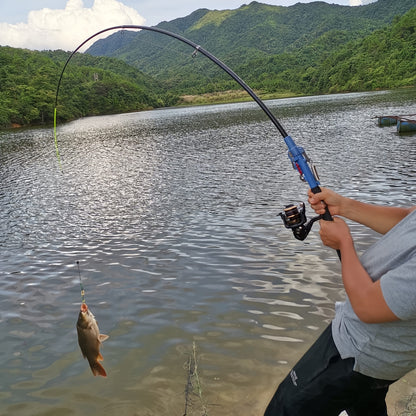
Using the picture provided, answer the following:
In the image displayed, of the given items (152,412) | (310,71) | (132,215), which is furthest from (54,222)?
(310,71)

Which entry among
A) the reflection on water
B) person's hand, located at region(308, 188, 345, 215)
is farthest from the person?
the reflection on water

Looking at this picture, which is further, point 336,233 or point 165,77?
point 165,77

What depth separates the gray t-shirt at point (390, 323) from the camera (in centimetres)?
173

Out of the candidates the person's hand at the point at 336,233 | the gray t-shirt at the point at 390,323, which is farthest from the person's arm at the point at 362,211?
the gray t-shirt at the point at 390,323

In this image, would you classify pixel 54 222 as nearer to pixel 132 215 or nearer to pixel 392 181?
pixel 132 215

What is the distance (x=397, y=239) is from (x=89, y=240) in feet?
31.0

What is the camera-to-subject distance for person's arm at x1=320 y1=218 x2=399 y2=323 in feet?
5.94

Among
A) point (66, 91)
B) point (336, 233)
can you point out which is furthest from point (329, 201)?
point (66, 91)

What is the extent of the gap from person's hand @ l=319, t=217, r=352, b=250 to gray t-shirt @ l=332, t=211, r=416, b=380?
14cm

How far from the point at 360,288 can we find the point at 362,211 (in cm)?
86

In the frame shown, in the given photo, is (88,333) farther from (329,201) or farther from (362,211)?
(362,211)

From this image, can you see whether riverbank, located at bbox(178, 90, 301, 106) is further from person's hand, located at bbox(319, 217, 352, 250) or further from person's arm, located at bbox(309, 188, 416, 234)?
person's hand, located at bbox(319, 217, 352, 250)

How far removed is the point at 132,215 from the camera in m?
12.5

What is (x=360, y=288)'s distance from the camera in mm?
1892
